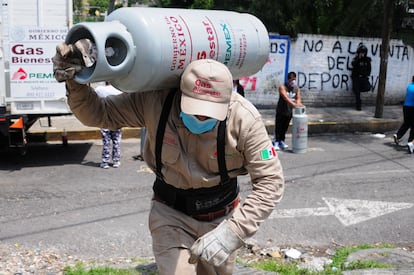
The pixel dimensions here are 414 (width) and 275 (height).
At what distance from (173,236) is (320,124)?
9.39 meters

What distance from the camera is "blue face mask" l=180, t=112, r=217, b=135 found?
2676 millimetres

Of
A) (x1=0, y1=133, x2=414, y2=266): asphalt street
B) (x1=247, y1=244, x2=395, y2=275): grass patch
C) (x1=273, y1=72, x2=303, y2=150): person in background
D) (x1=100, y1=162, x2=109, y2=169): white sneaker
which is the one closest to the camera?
(x1=247, y1=244, x2=395, y2=275): grass patch

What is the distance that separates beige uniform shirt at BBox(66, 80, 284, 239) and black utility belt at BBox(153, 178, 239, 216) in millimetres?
50

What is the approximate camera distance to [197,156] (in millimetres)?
2867

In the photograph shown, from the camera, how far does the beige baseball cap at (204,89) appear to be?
2.63 meters

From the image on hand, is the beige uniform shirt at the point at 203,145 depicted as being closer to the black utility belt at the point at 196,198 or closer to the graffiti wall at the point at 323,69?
the black utility belt at the point at 196,198

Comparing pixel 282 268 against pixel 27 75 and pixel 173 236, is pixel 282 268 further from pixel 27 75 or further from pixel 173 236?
pixel 27 75

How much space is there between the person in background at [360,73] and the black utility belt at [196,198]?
11.6 m

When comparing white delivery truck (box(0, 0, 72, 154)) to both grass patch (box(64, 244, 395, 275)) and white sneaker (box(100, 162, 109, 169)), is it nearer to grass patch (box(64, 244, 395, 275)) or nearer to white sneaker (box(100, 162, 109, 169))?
white sneaker (box(100, 162, 109, 169))

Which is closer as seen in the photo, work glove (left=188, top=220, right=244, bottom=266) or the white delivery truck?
→ work glove (left=188, top=220, right=244, bottom=266)

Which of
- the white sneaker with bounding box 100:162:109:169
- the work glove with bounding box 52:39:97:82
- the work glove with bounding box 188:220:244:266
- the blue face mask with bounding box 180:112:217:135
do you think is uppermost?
the work glove with bounding box 52:39:97:82

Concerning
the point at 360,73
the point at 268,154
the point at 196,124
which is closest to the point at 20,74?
the point at 196,124

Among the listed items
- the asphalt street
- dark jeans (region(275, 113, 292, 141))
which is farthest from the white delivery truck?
dark jeans (region(275, 113, 292, 141))

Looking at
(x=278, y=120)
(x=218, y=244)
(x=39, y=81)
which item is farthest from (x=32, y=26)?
(x=218, y=244)
